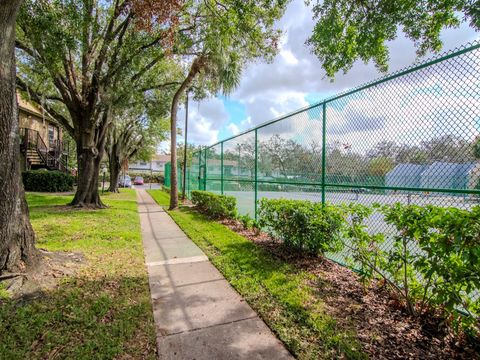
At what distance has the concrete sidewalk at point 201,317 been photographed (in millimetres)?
2428

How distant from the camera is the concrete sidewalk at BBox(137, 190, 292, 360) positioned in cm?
243

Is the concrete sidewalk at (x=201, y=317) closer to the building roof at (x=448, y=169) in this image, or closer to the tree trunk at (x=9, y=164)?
the tree trunk at (x=9, y=164)

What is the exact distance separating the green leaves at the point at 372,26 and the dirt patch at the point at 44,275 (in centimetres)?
560

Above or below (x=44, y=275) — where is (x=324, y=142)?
above

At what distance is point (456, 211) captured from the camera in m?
2.32

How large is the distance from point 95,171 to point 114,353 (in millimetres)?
10455

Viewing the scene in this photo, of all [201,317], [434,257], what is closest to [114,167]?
[201,317]

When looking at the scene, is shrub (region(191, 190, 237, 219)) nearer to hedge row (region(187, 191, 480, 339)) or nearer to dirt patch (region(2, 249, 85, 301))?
hedge row (region(187, 191, 480, 339))

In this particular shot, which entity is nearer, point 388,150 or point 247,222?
point 388,150

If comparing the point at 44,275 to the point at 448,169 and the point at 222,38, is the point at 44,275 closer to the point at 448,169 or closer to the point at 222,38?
the point at 448,169

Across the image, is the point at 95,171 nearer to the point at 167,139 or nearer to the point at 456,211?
the point at 456,211

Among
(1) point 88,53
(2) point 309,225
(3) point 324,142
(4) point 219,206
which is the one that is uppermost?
→ (1) point 88,53

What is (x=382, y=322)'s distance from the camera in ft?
9.16

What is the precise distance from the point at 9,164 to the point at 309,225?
409 centimetres
